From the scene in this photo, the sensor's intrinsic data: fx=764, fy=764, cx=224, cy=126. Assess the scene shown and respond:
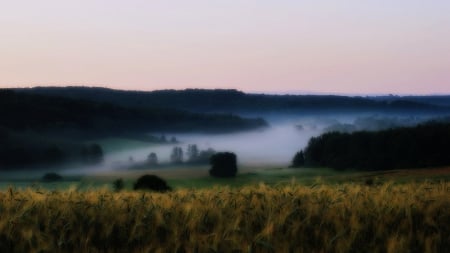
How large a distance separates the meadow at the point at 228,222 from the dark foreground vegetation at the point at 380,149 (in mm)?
25180

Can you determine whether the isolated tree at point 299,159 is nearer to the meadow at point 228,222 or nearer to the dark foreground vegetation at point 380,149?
the dark foreground vegetation at point 380,149

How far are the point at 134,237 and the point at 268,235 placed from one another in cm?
129

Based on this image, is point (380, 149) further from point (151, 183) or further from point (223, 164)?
point (151, 183)

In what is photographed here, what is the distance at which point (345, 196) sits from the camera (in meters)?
8.98

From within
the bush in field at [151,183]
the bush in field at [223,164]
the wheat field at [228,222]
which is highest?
the wheat field at [228,222]

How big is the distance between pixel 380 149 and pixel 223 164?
8.07m

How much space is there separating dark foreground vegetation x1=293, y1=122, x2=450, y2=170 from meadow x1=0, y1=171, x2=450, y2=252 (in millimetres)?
25180

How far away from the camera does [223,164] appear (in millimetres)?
38125

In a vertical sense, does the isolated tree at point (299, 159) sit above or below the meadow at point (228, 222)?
below

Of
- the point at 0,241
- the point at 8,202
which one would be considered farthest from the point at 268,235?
the point at 8,202

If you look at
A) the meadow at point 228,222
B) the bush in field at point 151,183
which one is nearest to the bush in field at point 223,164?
the bush in field at point 151,183

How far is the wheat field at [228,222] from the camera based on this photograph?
664cm

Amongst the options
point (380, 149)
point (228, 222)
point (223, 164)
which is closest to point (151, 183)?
point (228, 222)

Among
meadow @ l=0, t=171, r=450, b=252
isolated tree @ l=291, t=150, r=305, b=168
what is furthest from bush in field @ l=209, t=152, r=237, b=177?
meadow @ l=0, t=171, r=450, b=252
